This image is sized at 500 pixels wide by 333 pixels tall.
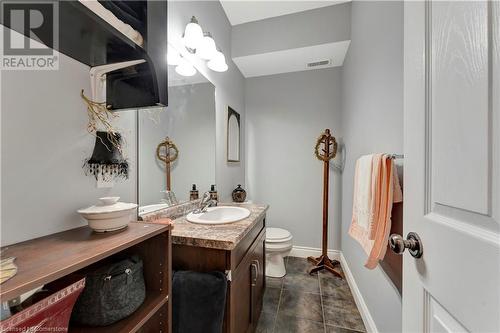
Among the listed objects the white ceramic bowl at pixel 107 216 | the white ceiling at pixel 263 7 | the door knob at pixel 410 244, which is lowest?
the door knob at pixel 410 244

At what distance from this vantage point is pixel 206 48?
4.71ft

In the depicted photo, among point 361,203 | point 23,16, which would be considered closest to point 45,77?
point 23,16

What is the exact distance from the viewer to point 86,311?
0.56 meters

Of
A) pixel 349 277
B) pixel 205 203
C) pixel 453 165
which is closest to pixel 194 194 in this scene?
pixel 205 203

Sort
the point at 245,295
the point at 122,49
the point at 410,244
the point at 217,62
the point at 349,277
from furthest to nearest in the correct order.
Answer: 1. the point at 349,277
2. the point at 217,62
3. the point at 245,295
4. the point at 122,49
5. the point at 410,244

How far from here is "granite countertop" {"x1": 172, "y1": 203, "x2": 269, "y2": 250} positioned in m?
0.86

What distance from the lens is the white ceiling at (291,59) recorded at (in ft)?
6.67

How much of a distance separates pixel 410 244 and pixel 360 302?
1.34 meters

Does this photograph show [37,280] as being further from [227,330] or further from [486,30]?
[486,30]

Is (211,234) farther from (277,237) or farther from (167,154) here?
(277,237)

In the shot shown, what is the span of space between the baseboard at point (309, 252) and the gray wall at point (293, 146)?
59 mm

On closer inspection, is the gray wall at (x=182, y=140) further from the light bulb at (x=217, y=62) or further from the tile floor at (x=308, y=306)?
the tile floor at (x=308, y=306)

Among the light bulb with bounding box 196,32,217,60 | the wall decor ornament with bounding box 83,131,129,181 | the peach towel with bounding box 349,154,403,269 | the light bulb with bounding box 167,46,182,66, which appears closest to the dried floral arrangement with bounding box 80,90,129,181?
the wall decor ornament with bounding box 83,131,129,181

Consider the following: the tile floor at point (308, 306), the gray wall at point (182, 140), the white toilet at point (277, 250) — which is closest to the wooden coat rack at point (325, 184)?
the tile floor at point (308, 306)
